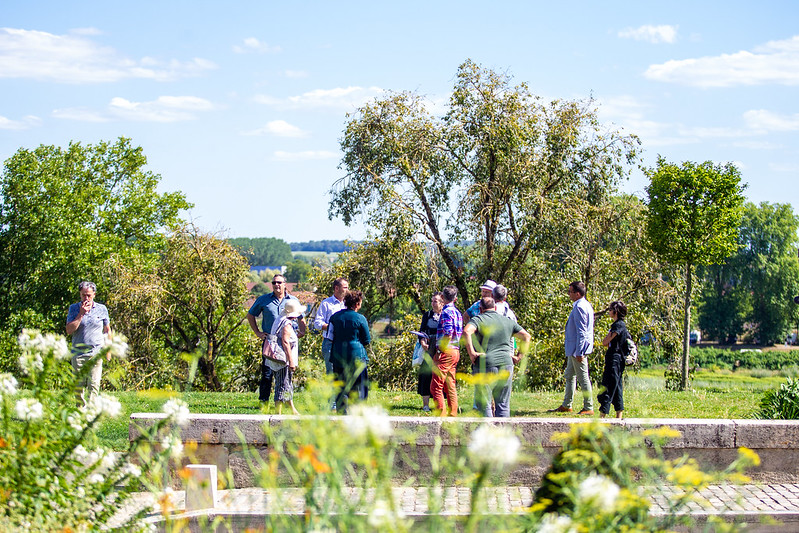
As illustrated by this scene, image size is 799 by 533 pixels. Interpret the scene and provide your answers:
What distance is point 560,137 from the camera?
1686 cm

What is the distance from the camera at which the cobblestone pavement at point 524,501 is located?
5734 millimetres

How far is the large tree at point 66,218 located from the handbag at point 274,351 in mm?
19931

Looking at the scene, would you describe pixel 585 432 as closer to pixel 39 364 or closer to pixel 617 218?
pixel 39 364

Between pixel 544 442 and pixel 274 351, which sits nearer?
pixel 544 442

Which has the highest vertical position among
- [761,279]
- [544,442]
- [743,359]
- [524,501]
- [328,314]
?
[761,279]

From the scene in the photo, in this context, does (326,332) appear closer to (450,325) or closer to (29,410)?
(450,325)

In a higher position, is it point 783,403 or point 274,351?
point 274,351

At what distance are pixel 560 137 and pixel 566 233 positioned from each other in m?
2.31

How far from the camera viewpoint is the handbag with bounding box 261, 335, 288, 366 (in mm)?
8445

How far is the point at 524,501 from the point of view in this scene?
622 cm

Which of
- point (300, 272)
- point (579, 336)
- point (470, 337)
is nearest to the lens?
point (470, 337)

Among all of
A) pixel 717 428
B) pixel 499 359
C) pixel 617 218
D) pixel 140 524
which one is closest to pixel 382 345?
pixel 617 218

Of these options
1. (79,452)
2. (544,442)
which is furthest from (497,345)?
(79,452)

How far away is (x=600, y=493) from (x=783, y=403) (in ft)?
20.5
